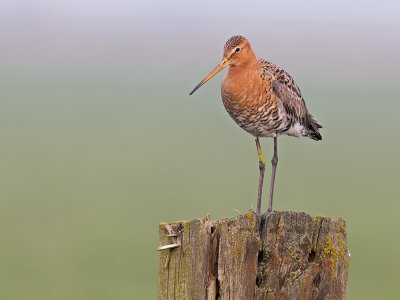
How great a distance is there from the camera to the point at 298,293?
5.18 m

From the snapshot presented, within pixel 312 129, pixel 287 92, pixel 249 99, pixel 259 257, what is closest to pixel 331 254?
pixel 259 257

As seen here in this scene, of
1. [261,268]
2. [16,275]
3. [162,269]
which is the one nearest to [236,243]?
[261,268]

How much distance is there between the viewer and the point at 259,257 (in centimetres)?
523

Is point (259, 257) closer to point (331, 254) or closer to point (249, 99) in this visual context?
point (331, 254)

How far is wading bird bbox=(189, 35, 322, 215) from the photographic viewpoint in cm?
910

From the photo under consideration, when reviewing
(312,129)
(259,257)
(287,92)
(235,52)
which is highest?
(235,52)

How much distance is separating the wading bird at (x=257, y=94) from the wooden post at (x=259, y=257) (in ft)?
11.6

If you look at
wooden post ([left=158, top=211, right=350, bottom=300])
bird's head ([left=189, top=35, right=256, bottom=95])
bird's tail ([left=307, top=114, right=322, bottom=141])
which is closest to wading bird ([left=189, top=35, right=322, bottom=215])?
bird's head ([left=189, top=35, right=256, bottom=95])

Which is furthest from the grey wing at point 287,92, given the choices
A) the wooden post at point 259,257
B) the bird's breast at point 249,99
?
the wooden post at point 259,257

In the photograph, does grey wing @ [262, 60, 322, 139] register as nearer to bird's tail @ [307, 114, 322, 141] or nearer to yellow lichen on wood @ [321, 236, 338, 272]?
bird's tail @ [307, 114, 322, 141]

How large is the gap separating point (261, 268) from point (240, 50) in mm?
4368

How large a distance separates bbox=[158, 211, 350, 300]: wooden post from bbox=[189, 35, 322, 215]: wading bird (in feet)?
11.6

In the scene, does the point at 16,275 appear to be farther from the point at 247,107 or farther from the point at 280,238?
the point at 280,238

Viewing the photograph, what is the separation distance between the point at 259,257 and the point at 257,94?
14.1 feet
